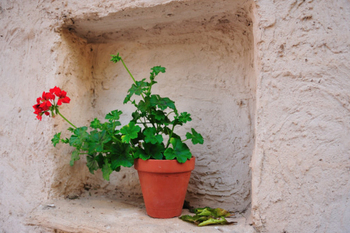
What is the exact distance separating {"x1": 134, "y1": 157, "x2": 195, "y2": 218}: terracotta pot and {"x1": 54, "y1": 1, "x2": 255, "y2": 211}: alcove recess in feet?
0.83

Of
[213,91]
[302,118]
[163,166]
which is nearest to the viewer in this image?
[302,118]

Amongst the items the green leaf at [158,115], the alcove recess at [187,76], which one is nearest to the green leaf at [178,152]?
the green leaf at [158,115]

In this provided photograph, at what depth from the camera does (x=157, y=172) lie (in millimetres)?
1332

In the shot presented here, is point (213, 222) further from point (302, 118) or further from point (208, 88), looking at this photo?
point (208, 88)

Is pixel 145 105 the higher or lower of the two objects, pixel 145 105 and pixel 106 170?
the higher

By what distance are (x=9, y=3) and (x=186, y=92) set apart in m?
1.24

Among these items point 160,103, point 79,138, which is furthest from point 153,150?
point 79,138

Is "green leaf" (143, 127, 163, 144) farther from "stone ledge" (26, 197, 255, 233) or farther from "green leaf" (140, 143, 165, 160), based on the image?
"stone ledge" (26, 197, 255, 233)

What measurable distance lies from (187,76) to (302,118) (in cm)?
79

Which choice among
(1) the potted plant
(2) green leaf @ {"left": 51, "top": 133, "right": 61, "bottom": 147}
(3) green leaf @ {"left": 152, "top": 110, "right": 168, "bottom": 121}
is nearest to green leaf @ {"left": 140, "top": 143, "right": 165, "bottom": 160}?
(1) the potted plant

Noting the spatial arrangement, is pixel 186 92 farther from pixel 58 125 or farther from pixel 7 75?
pixel 7 75

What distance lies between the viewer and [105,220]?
1.36 m

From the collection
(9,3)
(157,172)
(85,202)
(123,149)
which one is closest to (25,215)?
(85,202)

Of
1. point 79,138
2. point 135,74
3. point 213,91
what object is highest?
point 135,74
